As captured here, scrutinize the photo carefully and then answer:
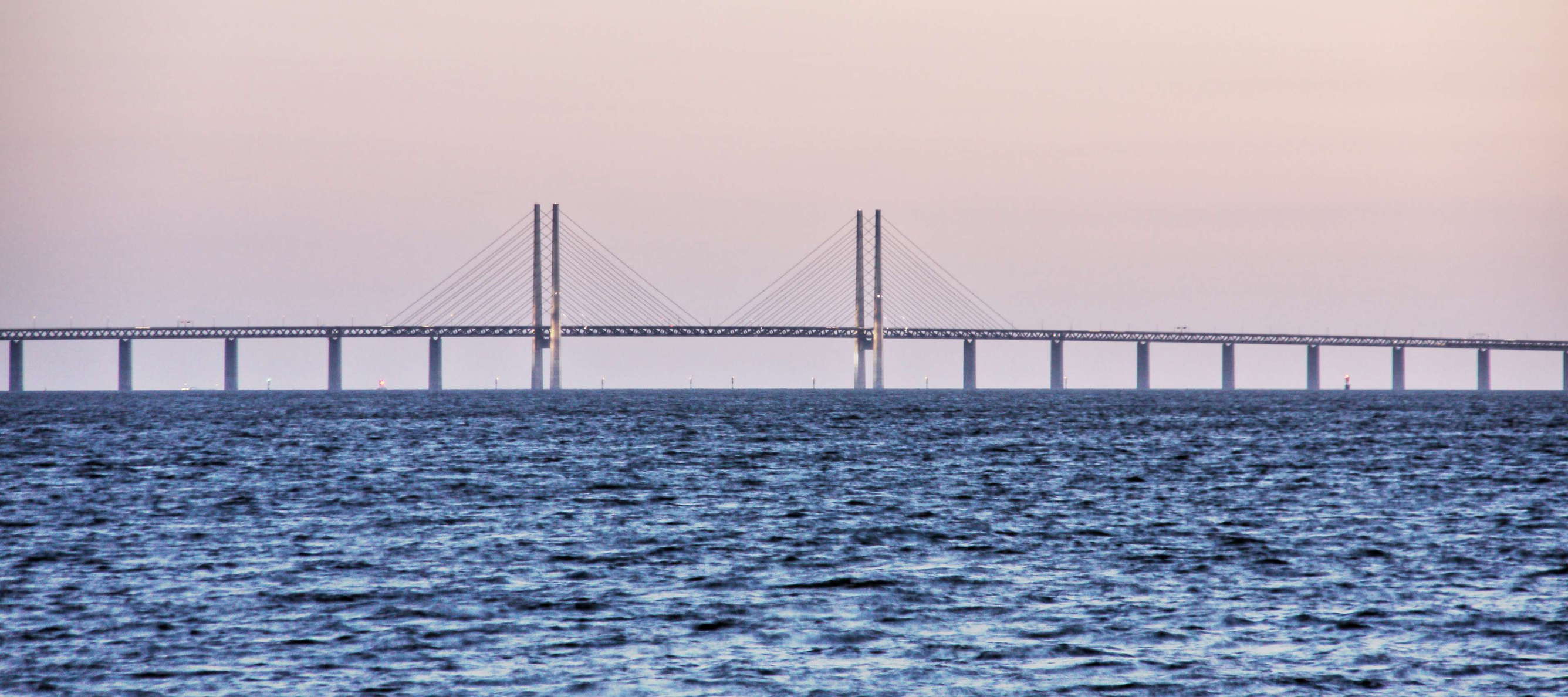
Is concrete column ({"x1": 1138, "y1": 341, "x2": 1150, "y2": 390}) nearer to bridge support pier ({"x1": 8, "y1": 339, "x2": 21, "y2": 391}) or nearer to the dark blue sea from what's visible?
A: bridge support pier ({"x1": 8, "y1": 339, "x2": 21, "y2": 391})

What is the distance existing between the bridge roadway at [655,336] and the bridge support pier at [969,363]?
7cm

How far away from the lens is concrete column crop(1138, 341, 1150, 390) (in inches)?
6516

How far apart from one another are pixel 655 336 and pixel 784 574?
126 metres

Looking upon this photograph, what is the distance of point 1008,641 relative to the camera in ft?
52.0

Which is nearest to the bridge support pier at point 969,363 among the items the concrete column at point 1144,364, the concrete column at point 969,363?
the concrete column at point 969,363

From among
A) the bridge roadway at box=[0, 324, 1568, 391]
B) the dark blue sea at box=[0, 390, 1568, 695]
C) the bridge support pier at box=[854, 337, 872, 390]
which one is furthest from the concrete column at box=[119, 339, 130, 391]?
the dark blue sea at box=[0, 390, 1568, 695]

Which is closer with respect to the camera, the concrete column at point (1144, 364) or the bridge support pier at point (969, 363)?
the bridge support pier at point (969, 363)

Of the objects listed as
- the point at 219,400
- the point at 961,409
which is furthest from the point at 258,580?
the point at 219,400

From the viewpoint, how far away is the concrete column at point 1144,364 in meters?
166

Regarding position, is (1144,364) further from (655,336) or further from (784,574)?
(784,574)

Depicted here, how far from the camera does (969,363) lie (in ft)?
522

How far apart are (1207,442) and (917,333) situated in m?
97.0

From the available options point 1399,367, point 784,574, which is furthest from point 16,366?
point 784,574

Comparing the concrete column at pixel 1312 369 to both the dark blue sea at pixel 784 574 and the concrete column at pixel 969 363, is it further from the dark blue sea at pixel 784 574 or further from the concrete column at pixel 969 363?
the dark blue sea at pixel 784 574
